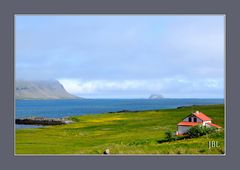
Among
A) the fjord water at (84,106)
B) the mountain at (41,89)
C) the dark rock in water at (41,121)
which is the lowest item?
the dark rock in water at (41,121)

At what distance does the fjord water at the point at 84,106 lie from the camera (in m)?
65.1

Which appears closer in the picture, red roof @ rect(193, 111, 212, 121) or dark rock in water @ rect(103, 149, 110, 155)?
dark rock in water @ rect(103, 149, 110, 155)

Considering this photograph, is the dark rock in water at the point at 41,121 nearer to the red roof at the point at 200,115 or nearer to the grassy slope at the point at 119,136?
the grassy slope at the point at 119,136

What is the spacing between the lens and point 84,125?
65.2 meters

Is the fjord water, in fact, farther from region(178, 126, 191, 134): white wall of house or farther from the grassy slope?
region(178, 126, 191, 134): white wall of house

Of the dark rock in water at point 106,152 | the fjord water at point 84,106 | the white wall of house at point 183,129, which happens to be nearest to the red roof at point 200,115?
the fjord water at point 84,106

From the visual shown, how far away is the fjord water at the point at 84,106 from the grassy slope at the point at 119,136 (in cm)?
15

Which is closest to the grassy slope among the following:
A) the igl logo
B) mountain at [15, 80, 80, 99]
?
the igl logo

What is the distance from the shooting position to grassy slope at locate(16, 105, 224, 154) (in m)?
64.9

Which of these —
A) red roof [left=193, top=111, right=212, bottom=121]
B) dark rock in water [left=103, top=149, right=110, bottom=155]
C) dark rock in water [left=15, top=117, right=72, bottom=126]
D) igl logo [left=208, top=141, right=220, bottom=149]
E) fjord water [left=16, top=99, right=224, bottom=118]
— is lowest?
dark rock in water [left=103, top=149, right=110, bottom=155]

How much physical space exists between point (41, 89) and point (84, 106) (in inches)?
44.7

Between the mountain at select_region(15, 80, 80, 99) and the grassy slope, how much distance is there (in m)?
0.69

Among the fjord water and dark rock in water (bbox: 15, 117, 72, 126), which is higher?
the fjord water

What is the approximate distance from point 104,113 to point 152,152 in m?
1.54
